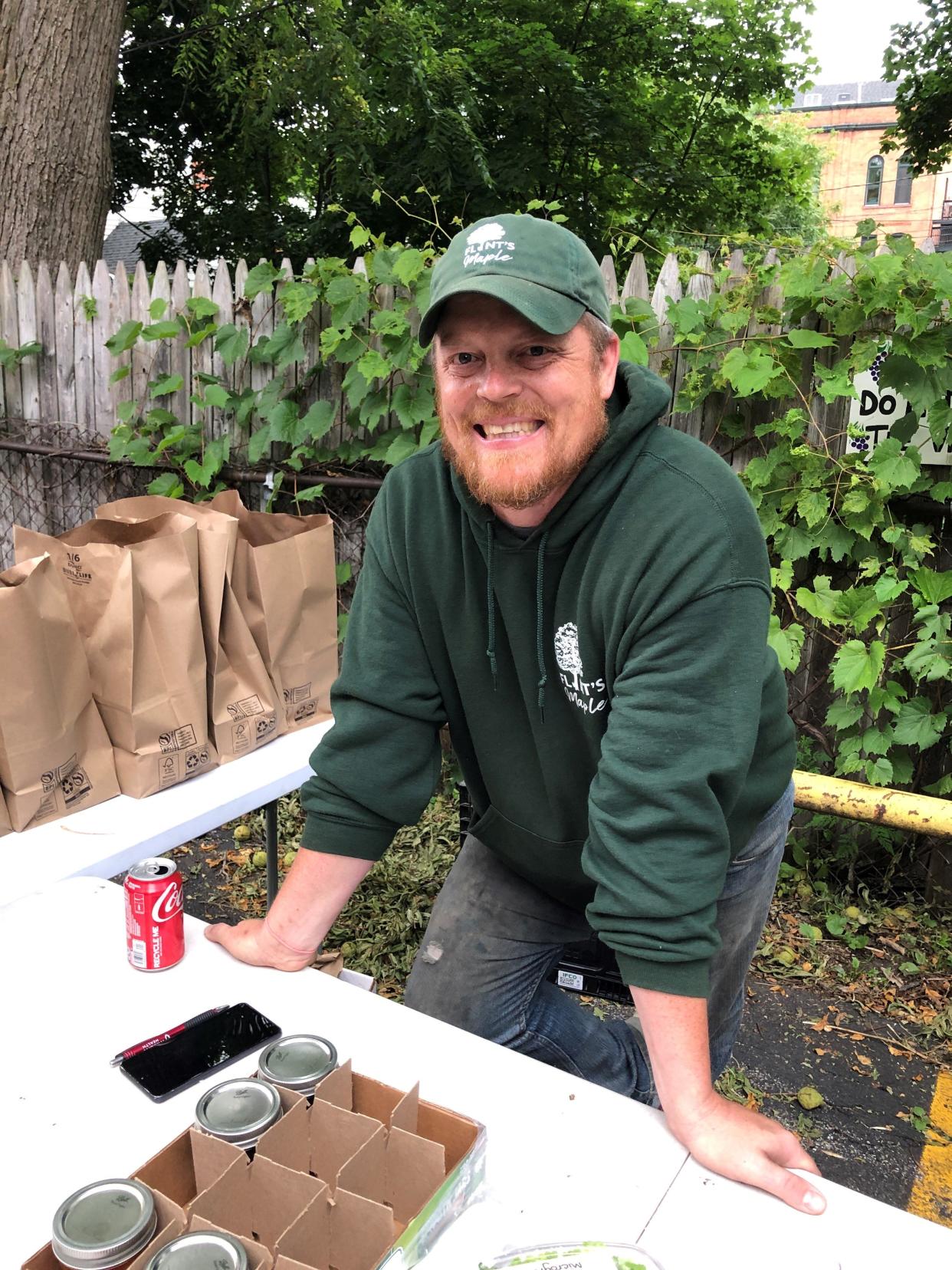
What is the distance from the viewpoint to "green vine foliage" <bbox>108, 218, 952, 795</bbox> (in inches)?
118

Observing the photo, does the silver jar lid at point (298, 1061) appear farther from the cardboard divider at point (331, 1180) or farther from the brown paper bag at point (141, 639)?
the brown paper bag at point (141, 639)

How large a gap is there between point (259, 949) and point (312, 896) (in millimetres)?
116

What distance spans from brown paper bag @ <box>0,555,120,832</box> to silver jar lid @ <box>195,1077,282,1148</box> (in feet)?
3.36

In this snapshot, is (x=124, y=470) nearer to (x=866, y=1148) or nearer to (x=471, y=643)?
(x=471, y=643)

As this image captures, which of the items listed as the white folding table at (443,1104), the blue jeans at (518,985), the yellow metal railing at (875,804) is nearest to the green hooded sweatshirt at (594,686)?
the blue jeans at (518,985)

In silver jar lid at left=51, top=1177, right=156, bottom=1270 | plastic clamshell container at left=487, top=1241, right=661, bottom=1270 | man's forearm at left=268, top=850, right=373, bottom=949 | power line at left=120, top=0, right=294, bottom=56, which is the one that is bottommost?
plastic clamshell container at left=487, top=1241, right=661, bottom=1270

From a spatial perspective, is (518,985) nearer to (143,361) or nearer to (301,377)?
(301,377)

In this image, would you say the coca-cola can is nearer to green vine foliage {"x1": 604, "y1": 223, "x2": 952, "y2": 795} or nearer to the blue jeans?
the blue jeans

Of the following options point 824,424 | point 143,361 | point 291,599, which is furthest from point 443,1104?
point 143,361

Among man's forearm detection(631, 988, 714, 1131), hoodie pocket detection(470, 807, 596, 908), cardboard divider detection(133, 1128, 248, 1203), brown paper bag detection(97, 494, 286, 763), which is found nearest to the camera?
cardboard divider detection(133, 1128, 248, 1203)

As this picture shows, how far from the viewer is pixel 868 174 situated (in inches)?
2594

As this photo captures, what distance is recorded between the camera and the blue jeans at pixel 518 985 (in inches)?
75.2

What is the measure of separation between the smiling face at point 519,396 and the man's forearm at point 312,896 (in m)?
0.64

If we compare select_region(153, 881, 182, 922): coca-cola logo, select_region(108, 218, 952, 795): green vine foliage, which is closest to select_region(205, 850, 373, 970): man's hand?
select_region(153, 881, 182, 922): coca-cola logo
